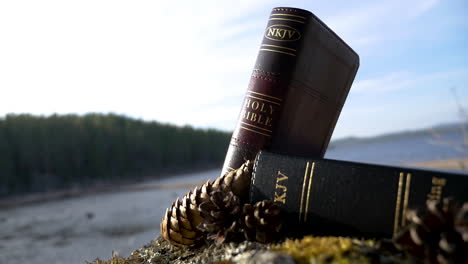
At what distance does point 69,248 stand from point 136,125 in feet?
60.1

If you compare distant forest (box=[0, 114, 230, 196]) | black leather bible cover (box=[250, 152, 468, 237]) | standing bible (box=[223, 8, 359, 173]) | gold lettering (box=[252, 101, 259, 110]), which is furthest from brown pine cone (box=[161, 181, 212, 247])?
distant forest (box=[0, 114, 230, 196])

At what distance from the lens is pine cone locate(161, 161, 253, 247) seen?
5.22ft

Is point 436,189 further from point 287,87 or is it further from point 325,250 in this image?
point 287,87

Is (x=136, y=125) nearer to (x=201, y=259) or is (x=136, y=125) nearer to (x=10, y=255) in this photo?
(x=10, y=255)

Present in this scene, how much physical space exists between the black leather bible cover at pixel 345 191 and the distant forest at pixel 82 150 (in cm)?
1711

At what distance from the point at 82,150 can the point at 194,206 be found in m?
19.2

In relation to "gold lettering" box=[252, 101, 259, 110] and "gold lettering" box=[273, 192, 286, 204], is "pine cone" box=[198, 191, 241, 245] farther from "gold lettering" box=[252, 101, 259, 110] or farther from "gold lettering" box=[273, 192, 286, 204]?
"gold lettering" box=[252, 101, 259, 110]

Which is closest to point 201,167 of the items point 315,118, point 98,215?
point 98,215

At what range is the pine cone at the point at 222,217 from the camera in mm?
1396

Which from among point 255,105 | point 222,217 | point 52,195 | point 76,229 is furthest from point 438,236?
point 52,195

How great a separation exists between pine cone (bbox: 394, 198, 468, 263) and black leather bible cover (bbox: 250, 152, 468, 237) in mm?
129

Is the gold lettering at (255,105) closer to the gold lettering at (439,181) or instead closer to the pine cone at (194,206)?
the pine cone at (194,206)

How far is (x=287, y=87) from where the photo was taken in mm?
1824

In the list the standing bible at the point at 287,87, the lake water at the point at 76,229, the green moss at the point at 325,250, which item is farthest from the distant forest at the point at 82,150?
the green moss at the point at 325,250
